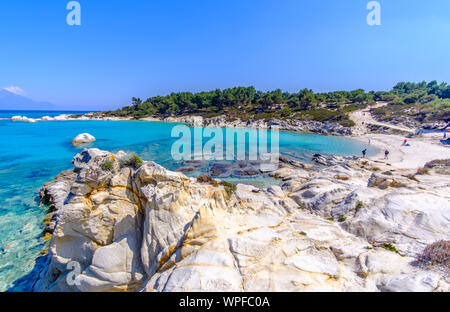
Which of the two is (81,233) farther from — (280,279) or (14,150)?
(14,150)

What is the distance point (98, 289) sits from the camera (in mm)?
7145

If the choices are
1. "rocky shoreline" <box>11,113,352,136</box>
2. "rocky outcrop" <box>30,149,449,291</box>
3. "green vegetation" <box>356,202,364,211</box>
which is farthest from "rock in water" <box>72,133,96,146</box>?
"green vegetation" <box>356,202,364,211</box>

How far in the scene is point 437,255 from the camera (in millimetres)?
5898

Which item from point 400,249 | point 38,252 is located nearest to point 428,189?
Answer: point 400,249

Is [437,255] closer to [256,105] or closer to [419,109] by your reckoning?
[419,109]

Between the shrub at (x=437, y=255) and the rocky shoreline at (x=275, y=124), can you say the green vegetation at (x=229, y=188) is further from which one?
the rocky shoreline at (x=275, y=124)

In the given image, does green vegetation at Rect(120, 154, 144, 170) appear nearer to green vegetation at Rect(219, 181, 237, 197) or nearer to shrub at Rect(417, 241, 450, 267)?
green vegetation at Rect(219, 181, 237, 197)

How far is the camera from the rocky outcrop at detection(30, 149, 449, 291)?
5.45 m

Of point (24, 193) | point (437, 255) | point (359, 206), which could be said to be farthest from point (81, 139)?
point (437, 255)

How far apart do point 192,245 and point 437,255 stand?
7661 millimetres

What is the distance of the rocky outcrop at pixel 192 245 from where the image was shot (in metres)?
5.45

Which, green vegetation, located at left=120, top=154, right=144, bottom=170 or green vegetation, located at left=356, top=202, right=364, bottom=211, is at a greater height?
green vegetation, located at left=120, top=154, right=144, bottom=170

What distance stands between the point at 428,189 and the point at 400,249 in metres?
7.22

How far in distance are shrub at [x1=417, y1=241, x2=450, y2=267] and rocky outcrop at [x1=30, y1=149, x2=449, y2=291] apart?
416 mm
